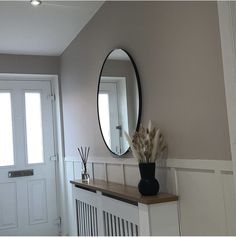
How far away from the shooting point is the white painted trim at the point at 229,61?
4.27 ft

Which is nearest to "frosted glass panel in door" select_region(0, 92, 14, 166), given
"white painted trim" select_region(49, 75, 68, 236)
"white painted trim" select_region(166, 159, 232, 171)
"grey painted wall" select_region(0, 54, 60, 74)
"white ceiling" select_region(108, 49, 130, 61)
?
"grey painted wall" select_region(0, 54, 60, 74)

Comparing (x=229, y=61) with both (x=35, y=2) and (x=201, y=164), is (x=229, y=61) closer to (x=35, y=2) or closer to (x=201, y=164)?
(x=201, y=164)

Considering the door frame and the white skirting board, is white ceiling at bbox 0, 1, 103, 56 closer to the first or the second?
the door frame

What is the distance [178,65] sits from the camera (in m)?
1.75

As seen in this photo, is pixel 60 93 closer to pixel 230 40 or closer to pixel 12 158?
pixel 12 158

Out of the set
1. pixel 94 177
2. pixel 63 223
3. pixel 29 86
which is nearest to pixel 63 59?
pixel 29 86

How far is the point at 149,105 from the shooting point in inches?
80.7

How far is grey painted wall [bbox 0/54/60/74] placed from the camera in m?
3.77

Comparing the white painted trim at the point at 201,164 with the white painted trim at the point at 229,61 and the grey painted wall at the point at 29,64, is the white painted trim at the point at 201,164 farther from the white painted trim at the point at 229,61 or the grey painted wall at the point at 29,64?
the grey painted wall at the point at 29,64

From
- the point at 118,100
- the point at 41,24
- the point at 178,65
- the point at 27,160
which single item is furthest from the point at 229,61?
the point at 27,160

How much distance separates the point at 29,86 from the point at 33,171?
42.6 inches

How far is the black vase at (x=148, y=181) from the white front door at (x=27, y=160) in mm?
2448

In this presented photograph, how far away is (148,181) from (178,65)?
680 mm

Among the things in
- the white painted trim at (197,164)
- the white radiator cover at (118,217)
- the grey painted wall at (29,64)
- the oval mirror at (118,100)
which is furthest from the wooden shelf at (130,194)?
the grey painted wall at (29,64)
